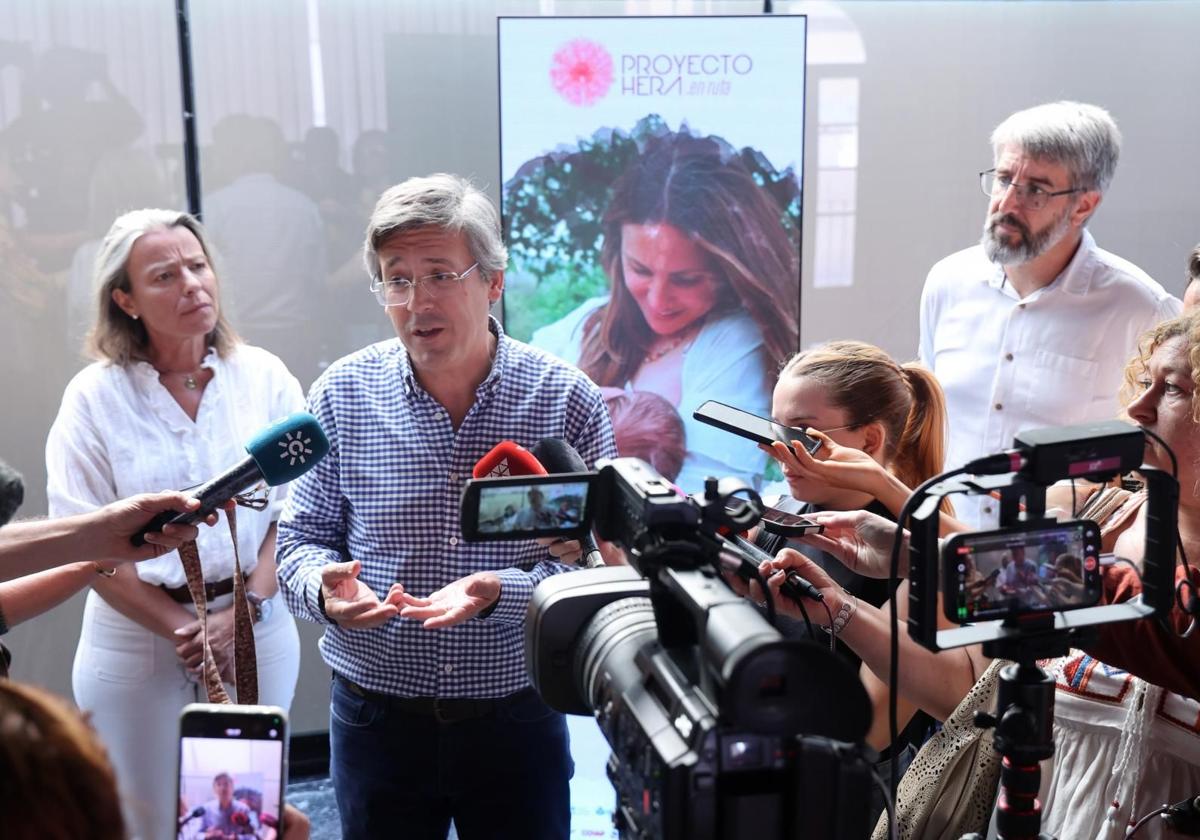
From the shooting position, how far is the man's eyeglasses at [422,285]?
1.91m

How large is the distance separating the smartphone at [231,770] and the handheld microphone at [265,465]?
1.52 ft

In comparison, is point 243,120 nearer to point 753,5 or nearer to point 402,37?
point 402,37

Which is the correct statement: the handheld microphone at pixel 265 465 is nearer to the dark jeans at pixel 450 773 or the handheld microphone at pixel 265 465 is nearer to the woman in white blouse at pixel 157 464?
the dark jeans at pixel 450 773

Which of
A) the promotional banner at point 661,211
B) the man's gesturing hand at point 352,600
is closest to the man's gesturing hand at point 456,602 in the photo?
the man's gesturing hand at point 352,600

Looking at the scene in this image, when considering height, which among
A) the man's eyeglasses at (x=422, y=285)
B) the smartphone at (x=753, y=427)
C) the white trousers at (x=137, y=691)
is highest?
the man's eyeglasses at (x=422, y=285)

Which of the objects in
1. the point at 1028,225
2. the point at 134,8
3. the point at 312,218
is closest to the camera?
the point at 1028,225

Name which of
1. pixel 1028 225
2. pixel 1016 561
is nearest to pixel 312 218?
pixel 1028 225

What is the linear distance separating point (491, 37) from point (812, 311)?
4.26ft

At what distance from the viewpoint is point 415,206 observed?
75.3 inches

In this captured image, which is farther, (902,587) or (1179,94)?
(1179,94)

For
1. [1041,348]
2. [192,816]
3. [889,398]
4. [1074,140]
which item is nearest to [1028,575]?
[889,398]

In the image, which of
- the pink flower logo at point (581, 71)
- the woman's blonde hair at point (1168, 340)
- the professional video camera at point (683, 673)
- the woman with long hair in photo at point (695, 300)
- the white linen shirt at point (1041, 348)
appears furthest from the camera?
the woman with long hair in photo at point (695, 300)

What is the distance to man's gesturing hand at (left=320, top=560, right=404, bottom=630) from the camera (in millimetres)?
1678

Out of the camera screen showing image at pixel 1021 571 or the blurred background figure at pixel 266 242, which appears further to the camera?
the blurred background figure at pixel 266 242
